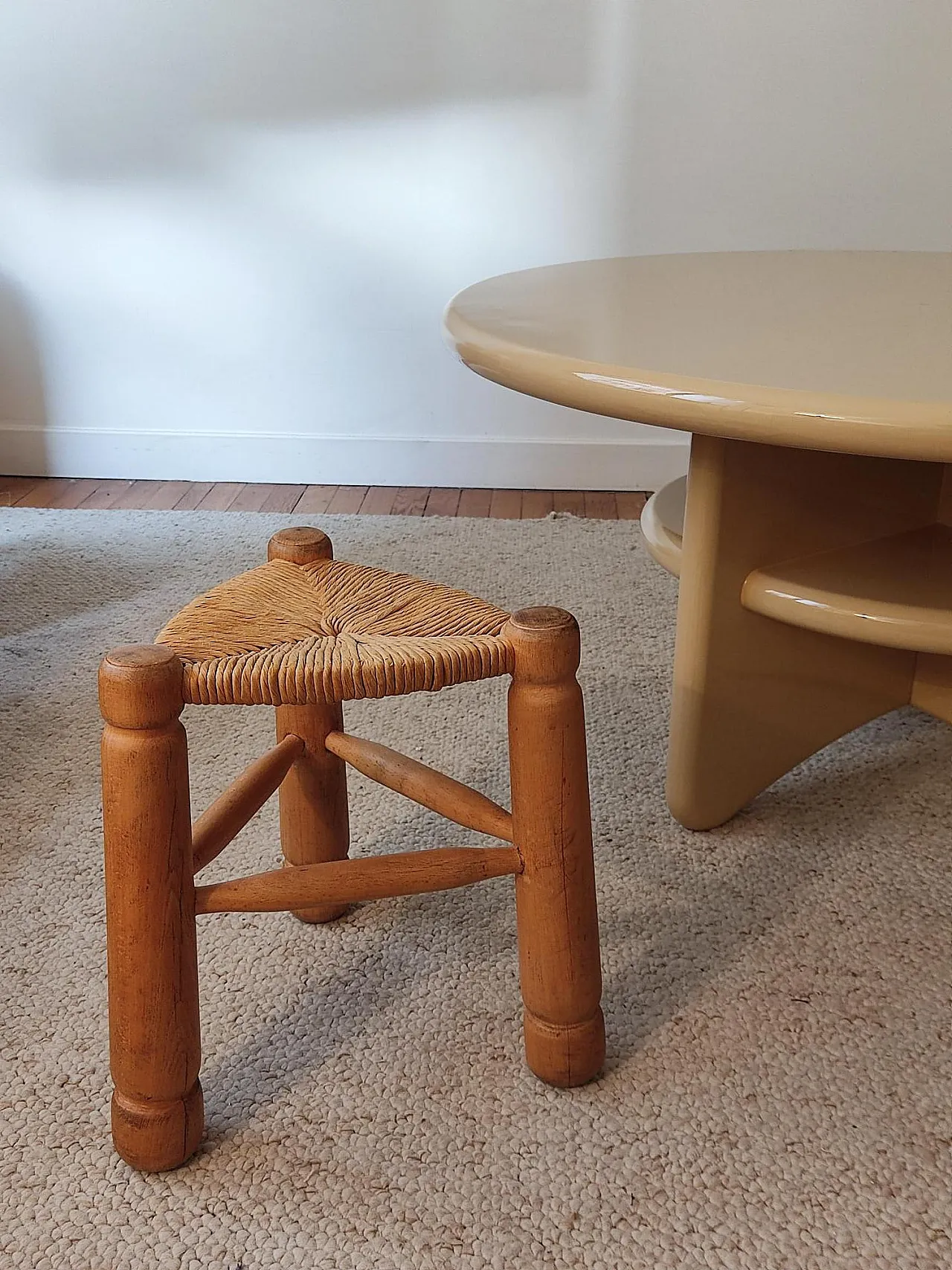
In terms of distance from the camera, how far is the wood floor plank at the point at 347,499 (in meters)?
2.42

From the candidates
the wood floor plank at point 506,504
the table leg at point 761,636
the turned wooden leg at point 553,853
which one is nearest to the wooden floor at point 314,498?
the wood floor plank at point 506,504

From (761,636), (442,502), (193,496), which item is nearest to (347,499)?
(442,502)

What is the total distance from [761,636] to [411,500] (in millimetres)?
1392

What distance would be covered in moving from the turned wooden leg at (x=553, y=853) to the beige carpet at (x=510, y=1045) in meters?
0.05

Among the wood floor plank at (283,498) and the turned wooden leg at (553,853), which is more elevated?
the turned wooden leg at (553,853)

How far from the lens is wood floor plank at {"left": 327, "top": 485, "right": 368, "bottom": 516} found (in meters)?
2.42

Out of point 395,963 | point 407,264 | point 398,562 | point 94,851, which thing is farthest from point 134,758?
point 407,264

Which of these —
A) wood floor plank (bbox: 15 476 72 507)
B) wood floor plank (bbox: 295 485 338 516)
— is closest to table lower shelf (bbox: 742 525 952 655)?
wood floor plank (bbox: 295 485 338 516)

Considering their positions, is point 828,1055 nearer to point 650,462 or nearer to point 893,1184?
point 893,1184

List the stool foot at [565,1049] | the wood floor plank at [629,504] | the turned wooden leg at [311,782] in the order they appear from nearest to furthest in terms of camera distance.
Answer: the stool foot at [565,1049], the turned wooden leg at [311,782], the wood floor plank at [629,504]

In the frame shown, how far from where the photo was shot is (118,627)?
70.9 inches

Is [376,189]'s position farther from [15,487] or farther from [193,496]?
[15,487]

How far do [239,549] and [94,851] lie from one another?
1.01m

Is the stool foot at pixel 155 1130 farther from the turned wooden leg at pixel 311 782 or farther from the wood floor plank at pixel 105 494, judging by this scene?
the wood floor plank at pixel 105 494
